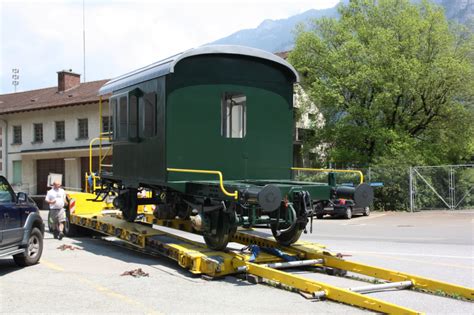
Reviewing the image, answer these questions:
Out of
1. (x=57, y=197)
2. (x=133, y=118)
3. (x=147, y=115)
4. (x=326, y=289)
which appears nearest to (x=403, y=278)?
(x=326, y=289)

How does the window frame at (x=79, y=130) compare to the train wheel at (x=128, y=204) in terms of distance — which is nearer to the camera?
the train wheel at (x=128, y=204)

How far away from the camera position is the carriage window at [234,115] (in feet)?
33.4

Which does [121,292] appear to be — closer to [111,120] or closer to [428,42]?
[111,120]

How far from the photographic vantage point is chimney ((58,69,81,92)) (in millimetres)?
41938

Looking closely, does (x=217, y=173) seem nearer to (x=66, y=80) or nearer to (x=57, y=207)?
(x=57, y=207)

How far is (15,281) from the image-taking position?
8430mm

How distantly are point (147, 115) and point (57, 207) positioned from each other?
5.40m

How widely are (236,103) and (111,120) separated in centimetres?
365

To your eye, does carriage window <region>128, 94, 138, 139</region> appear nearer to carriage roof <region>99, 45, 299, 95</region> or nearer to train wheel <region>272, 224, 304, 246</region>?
carriage roof <region>99, 45, 299, 95</region>

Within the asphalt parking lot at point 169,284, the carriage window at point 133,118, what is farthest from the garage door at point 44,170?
the carriage window at point 133,118

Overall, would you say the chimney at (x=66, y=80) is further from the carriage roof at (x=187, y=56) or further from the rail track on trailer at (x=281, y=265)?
the carriage roof at (x=187, y=56)

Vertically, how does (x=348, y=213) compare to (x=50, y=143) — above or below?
below

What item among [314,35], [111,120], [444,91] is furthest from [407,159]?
[111,120]

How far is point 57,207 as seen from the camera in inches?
565
